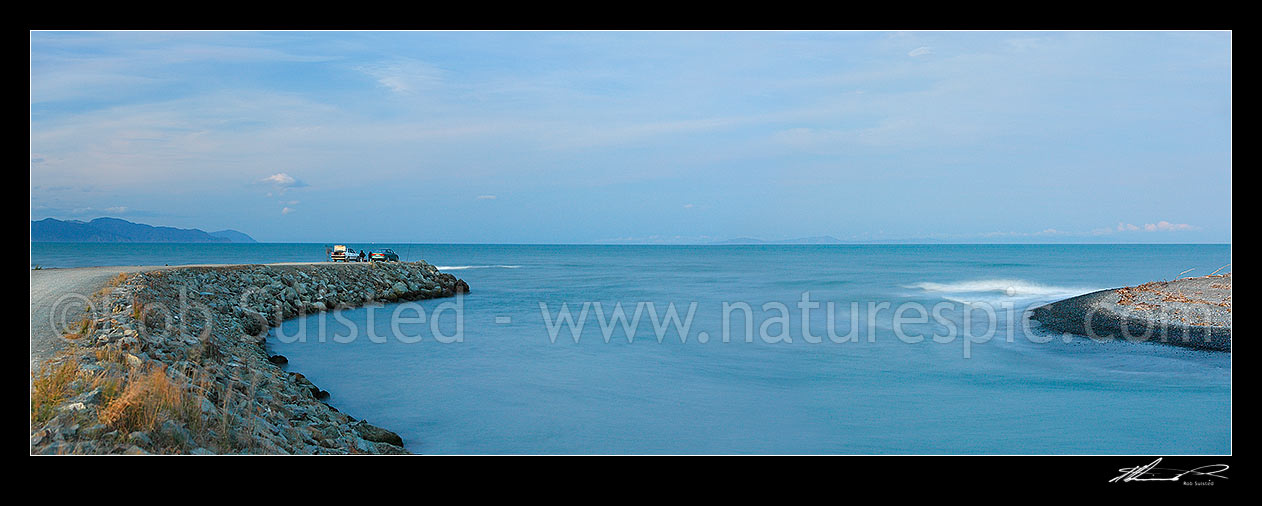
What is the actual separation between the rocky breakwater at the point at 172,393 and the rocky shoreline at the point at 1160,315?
40.2 feet

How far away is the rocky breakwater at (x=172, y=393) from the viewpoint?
4270 millimetres

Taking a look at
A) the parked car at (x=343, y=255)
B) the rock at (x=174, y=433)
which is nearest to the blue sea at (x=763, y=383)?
the rock at (x=174, y=433)

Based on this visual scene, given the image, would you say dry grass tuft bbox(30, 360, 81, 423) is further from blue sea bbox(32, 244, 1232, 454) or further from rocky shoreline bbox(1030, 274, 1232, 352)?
rocky shoreline bbox(1030, 274, 1232, 352)

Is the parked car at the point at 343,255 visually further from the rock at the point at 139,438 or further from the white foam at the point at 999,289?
the rock at the point at 139,438

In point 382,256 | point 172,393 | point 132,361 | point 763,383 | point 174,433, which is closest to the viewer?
point 174,433

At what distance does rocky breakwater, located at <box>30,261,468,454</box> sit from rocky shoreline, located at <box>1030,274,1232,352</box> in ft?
40.2

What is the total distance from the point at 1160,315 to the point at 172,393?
14.7 metres

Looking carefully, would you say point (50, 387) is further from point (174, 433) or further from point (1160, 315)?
point (1160, 315)

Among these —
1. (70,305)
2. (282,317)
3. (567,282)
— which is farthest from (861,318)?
(567,282)

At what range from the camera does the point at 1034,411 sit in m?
8.23

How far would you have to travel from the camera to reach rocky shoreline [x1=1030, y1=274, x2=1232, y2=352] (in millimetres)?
11531

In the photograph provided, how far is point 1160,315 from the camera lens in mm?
12461
